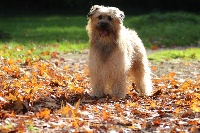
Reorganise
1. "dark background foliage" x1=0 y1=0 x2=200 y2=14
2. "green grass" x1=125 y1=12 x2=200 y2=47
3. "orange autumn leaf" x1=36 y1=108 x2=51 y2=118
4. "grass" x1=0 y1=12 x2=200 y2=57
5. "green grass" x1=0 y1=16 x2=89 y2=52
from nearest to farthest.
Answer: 1. "orange autumn leaf" x1=36 y1=108 x2=51 y2=118
2. "grass" x1=0 y1=12 x2=200 y2=57
3. "green grass" x1=0 y1=16 x2=89 y2=52
4. "green grass" x1=125 y1=12 x2=200 y2=47
5. "dark background foliage" x1=0 y1=0 x2=200 y2=14

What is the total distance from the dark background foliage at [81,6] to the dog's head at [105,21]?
74.2ft

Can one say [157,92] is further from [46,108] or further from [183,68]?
[183,68]

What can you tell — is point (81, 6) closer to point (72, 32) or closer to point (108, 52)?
point (72, 32)

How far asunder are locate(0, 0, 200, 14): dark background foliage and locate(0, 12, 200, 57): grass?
391cm

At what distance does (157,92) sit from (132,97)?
0.64 metres

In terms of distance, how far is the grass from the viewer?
55.6 ft

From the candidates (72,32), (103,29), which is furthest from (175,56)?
(103,29)

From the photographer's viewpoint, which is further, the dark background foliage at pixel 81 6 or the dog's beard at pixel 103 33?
the dark background foliage at pixel 81 6

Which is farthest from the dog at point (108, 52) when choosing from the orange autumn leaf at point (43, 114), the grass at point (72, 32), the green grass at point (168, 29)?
the green grass at point (168, 29)

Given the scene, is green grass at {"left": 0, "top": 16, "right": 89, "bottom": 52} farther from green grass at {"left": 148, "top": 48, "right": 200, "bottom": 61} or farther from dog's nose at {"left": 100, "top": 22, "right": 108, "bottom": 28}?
dog's nose at {"left": 100, "top": 22, "right": 108, "bottom": 28}

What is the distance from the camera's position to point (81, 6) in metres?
32.3

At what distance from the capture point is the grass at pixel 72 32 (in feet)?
55.6

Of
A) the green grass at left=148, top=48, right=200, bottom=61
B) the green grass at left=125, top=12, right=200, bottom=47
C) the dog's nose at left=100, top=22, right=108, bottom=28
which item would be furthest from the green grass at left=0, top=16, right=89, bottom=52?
the dog's nose at left=100, top=22, right=108, bottom=28

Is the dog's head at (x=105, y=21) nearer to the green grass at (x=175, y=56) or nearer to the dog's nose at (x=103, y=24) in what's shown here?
the dog's nose at (x=103, y=24)
